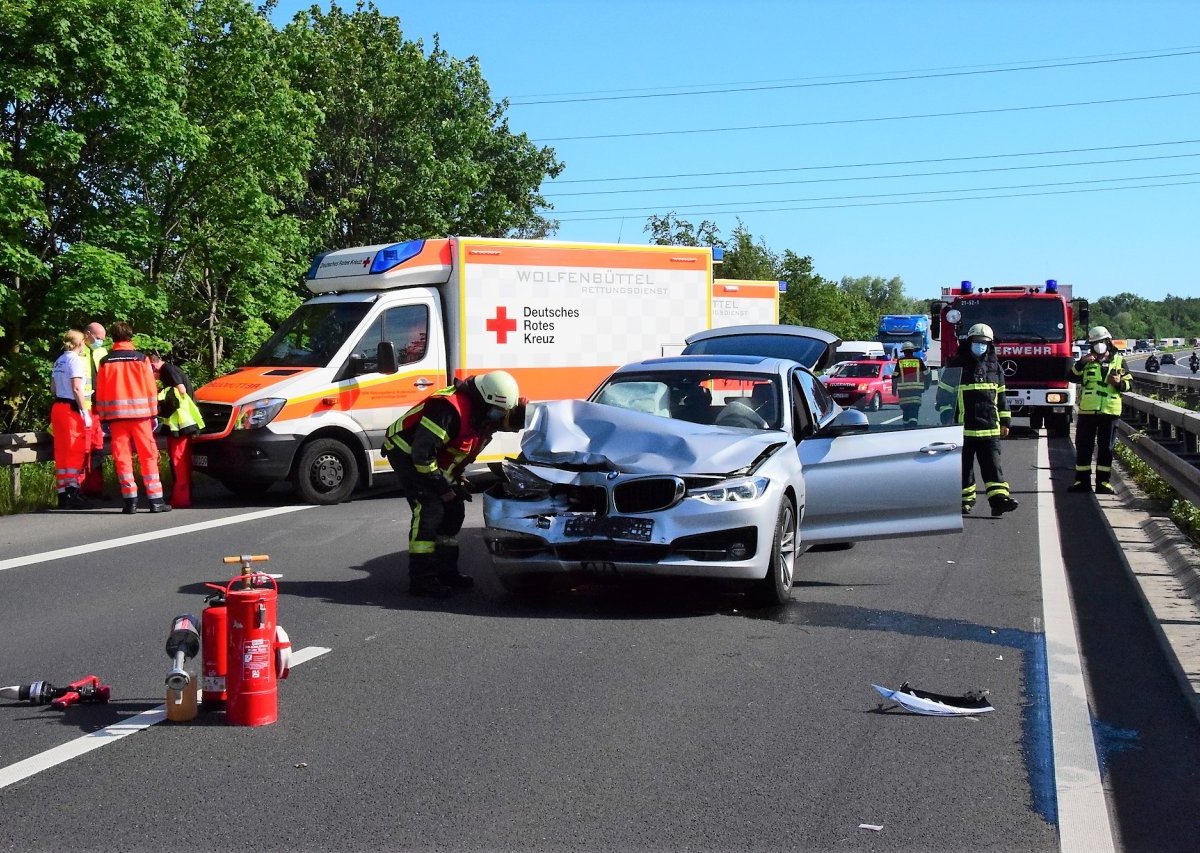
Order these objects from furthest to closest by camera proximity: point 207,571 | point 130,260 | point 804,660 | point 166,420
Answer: point 130,260, point 166,420, point 207,571, point 804,660

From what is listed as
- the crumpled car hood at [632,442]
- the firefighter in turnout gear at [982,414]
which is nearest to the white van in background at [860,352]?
the firefighter in turnout gear at [982,414]

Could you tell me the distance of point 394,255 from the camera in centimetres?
1503

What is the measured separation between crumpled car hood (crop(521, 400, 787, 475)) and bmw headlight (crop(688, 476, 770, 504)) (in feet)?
0.37

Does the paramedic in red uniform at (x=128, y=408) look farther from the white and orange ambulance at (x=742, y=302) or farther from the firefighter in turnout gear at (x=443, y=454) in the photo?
the white and orange ambulance at (x=742, y=302)

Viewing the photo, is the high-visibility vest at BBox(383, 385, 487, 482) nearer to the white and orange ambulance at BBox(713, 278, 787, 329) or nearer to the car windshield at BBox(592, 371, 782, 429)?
the car windshield at BBox(592, 371, 782, 429)

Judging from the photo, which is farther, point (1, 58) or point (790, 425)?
point (1, 58)

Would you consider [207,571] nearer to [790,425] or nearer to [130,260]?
[790,425]

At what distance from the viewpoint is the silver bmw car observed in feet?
26.0

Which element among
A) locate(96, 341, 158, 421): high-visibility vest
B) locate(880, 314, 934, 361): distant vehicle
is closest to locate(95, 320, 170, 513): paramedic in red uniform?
locate(96, 341, 158, 421): high-visibility vest

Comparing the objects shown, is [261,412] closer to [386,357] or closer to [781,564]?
[386,357]

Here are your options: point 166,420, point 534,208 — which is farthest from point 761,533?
point 534,208

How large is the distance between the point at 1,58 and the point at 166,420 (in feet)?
28.0

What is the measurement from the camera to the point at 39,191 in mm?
19938

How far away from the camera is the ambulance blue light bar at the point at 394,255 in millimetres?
14938
